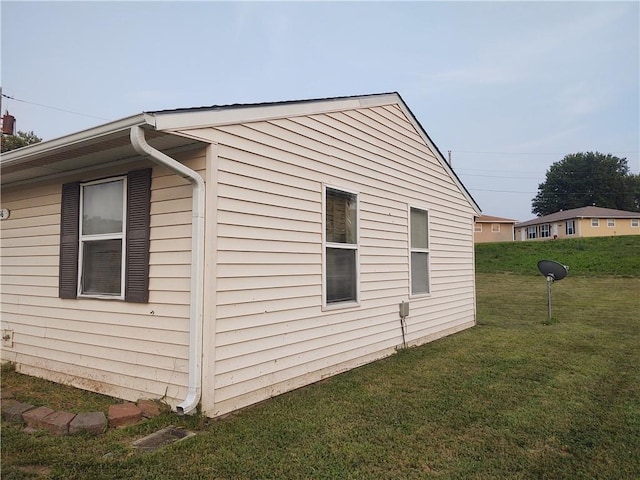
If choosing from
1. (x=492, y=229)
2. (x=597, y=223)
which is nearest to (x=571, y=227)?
(x=597, y=223)

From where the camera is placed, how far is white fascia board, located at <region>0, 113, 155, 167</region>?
9.77 ft

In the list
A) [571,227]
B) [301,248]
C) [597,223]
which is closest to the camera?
[301,248]

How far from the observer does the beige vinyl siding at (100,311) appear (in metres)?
3.55

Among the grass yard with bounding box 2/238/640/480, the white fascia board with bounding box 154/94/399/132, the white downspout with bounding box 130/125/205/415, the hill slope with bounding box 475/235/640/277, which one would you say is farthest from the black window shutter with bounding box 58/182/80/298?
the hill slope with bounding box 475/235/640/277

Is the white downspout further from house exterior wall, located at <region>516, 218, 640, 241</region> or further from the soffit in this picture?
house exterior wall, located at <region>516, 218, 640, 241</region>

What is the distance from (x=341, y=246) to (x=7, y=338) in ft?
14.7

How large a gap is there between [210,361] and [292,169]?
214 cm

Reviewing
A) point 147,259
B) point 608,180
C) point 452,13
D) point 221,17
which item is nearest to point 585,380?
point 147,259

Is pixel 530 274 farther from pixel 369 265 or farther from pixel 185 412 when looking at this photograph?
pixel 185 412

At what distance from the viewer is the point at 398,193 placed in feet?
20.9

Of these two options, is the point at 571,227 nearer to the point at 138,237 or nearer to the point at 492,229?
the point at 492,229

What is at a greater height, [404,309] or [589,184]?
[589,184]

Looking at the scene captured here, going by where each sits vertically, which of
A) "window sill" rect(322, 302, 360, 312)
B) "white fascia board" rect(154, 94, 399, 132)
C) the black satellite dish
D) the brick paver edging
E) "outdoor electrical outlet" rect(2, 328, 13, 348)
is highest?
"white fascia board" rect(154, 94, 399, 132)

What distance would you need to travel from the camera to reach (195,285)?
3332 mm
